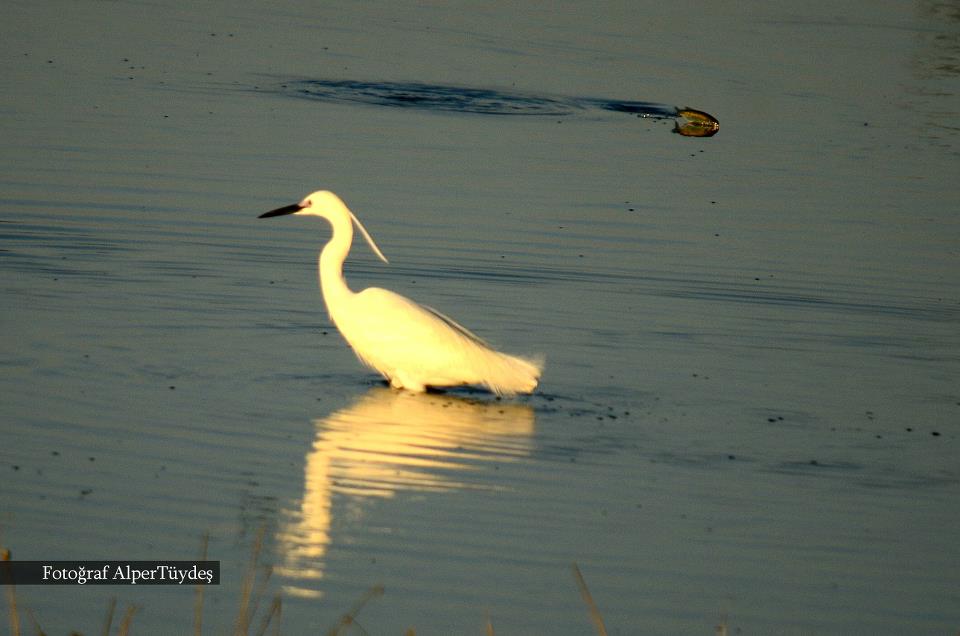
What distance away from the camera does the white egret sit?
10.1 m

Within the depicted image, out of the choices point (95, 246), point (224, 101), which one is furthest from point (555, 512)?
point (224, 101)

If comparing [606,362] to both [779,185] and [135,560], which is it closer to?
[135,560]

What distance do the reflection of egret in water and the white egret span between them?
0.48 feet

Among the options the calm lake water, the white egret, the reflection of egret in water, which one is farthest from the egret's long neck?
the reflection of egret in water

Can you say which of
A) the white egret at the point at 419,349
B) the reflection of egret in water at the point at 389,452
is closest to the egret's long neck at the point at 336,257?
the white egret at the point at 419,349

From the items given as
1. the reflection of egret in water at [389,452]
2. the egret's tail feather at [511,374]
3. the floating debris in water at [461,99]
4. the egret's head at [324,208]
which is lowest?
the reflection of egret in water at [389,452]

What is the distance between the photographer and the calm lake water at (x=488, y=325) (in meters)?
Answer: 7.13

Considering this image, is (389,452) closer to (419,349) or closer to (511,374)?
(511,374)

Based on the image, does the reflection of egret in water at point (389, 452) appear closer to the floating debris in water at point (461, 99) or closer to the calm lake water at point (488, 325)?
the calm lake water at point (488, 325)

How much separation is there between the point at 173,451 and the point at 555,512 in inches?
81.9

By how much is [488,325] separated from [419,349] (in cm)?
163

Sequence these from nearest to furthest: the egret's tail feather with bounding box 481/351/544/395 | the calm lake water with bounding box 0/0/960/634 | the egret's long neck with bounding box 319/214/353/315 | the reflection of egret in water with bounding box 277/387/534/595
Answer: the calm lake water with bounding box 0/0/960/634 → the reflection of egret in water with bounding box 277/387/534/595 → the egret's tail feather with bounding box 481/351/544/395 → the egret's long neck with bounding box 319/214/353/315

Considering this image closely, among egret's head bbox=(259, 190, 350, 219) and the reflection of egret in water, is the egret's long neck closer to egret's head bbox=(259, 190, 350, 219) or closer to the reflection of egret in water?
egret's head bbox=(259, 190, 350, 219)

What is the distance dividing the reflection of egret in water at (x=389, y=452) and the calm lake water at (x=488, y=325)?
31mm
